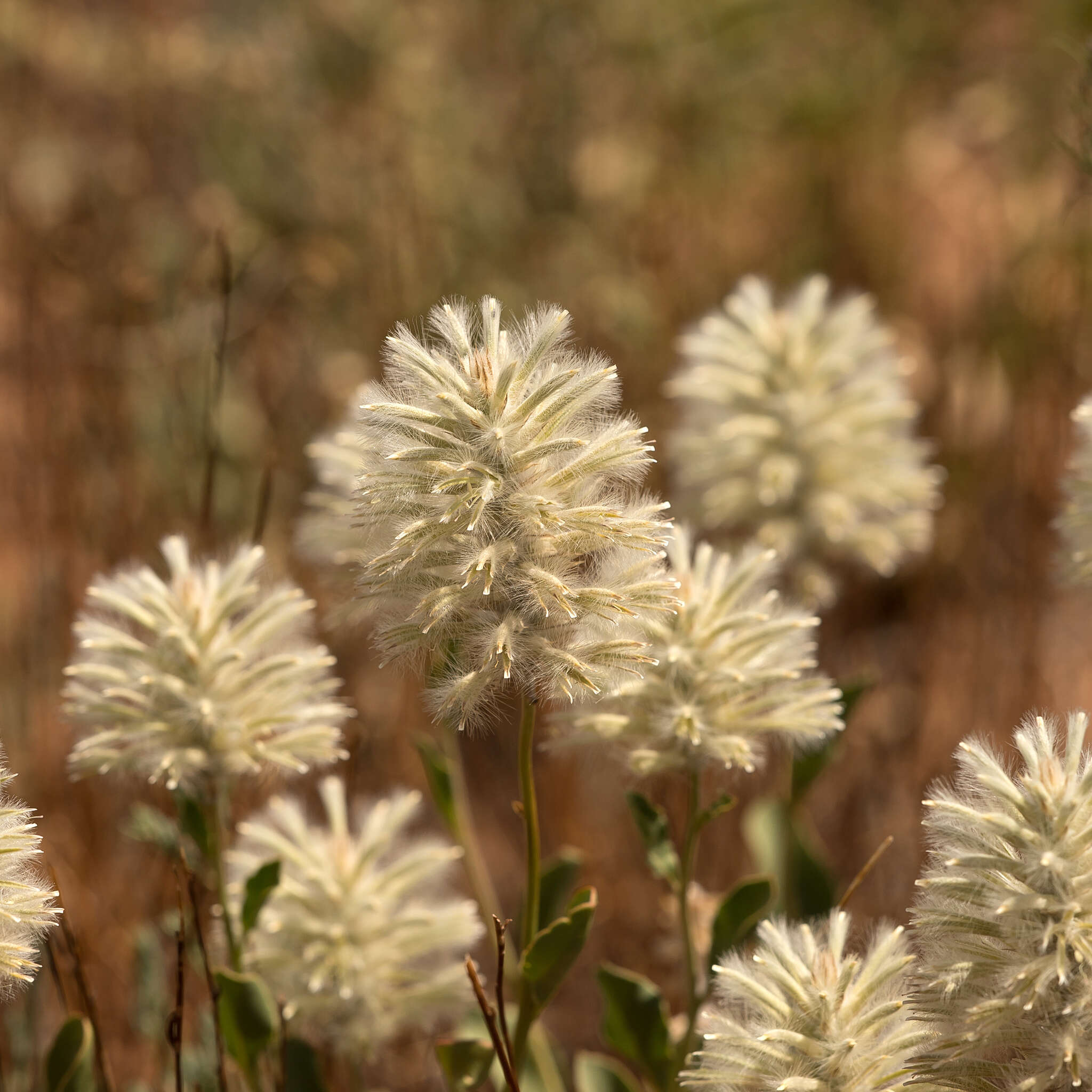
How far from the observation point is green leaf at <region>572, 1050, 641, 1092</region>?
213cm

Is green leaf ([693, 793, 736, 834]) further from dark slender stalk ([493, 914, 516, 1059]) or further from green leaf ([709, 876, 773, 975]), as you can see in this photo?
dark slender stalk ([493, 914, 516, 1059])

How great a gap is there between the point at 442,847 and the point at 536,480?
0.86 meters

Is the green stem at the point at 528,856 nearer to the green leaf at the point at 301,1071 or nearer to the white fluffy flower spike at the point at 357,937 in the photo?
the white fluffy flower spike at the point at 357,937

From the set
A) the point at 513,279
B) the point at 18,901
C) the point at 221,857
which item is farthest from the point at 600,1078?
the point at 513,279

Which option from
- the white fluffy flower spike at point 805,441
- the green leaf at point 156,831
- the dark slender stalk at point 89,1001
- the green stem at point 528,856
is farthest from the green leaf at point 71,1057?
the white fluffy flower spike at point 805,441

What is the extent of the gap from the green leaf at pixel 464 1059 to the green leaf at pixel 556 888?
0.32 metres

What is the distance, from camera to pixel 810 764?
2.29 m

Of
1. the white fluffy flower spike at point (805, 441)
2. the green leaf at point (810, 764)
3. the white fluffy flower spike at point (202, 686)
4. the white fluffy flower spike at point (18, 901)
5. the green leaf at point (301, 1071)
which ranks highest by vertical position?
the white fluffy flower spike at point (805, 441)

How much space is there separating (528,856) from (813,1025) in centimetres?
45

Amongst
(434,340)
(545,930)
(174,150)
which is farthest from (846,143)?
(545,930)

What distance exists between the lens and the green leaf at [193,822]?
192 centimetres

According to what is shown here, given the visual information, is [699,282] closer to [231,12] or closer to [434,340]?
[231,12]

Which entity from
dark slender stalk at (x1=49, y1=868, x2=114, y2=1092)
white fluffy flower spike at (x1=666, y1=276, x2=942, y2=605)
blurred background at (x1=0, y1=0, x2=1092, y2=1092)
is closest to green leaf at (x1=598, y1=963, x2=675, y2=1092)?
dark slender stalk at (x1=49, y1=868, x2=114, y2=1092)

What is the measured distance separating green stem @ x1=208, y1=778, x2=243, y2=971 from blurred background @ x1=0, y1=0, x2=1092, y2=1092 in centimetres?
93
